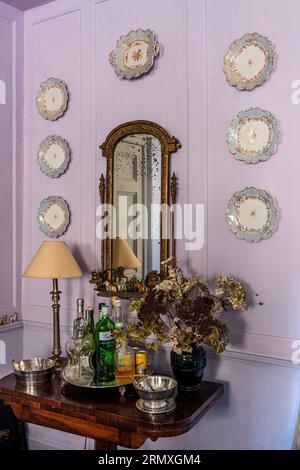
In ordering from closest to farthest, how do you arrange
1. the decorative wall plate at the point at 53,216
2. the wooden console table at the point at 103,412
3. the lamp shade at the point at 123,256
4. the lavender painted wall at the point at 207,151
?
the wooden console table at the point at 103,412, the lavender painted wall at the point at 207,151, the lamp shade at the point at 123,256, the decorative wall plate at the point at 53,216

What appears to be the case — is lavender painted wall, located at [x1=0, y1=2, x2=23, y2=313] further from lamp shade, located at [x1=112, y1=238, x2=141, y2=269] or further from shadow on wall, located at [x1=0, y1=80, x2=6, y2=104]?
lamp shade, located at [x1=112, y1=238, x2=141, y2=269]

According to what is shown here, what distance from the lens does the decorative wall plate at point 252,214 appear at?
2.20 metres

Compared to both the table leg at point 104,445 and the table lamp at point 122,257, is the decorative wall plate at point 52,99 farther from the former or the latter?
the table leg at point 104,445

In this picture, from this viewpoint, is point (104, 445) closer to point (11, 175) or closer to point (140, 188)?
point (140, 188)

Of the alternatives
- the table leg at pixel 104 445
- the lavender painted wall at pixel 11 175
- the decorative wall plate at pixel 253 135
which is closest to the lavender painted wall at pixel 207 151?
the decorative wall plate at pixel 253 135

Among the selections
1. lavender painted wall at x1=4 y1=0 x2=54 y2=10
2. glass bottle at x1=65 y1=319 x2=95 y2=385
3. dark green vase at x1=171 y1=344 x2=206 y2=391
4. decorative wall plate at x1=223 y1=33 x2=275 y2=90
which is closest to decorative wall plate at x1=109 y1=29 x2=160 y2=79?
decorative wall plate at x1=223 y1=33 x2=275 y2=90

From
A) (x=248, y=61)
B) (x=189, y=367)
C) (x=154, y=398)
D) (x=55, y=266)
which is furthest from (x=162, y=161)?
(x=154, y=398)

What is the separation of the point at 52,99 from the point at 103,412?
6.48 feet

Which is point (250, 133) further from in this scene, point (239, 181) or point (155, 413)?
point (155, 413)

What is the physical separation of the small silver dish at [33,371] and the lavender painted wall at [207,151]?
499 mm

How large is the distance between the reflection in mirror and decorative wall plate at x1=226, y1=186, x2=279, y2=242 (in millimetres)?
429

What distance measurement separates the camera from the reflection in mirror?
98.1 inches

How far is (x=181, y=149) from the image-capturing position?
2.46m
